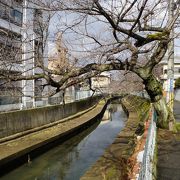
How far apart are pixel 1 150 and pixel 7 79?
170 inches

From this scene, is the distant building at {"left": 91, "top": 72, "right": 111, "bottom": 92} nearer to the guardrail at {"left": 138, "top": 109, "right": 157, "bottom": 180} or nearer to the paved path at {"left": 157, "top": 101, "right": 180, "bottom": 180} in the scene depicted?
the paved path at {"left": 157, "top": 101, "right": 180, "bottom": 180}

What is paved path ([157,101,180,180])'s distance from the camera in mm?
7327

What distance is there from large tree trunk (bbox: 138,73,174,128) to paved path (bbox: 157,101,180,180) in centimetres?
49

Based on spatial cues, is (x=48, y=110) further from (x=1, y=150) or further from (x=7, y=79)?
(x=7, y=79)

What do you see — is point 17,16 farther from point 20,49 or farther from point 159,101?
point 159,101

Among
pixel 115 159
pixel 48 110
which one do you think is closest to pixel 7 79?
pixel 115 159

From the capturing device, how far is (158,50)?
473 inches

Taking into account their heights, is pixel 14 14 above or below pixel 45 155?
above

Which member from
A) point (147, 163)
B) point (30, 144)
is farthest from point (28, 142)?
point (147, 163)

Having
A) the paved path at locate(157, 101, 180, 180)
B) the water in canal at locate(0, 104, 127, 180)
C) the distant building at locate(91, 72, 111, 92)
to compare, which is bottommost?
the water in canal at locate(0, 104, 127, 180)

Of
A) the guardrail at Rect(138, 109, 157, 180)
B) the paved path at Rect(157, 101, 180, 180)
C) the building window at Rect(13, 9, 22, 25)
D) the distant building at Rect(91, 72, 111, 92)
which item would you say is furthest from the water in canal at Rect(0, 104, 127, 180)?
the building window at Rect(13, 9, 22, 25)

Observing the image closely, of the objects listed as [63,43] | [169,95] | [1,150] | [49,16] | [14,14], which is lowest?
[1,150]

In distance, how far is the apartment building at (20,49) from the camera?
998 cm

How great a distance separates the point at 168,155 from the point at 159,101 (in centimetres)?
412
